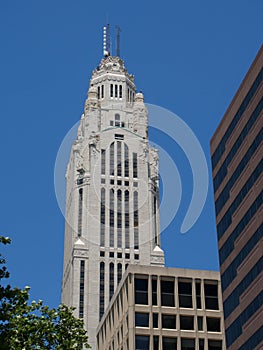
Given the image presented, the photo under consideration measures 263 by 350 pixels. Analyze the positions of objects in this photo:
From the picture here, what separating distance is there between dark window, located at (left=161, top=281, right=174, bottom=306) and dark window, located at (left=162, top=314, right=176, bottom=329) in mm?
1974

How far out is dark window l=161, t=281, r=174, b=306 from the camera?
104m

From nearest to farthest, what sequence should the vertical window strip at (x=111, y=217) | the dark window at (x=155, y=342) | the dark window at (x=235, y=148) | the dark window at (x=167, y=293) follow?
the dark window at (x=235, y=148) < the dark window at (x=155, y=342) < the dark window at (x=167, y=293) < the vertical window strip at (x=111, y=217)

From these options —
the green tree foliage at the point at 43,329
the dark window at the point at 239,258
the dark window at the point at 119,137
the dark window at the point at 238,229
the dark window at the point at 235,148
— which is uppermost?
the dark window at the point at 119,137

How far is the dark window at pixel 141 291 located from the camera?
104312 mm

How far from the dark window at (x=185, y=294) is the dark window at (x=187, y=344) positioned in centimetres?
494

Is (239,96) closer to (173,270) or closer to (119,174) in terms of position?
(173,270)

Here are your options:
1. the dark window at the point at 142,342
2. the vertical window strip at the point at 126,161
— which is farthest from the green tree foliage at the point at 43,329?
the vertical window strip at the point at 126,161

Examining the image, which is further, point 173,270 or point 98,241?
point 98,241

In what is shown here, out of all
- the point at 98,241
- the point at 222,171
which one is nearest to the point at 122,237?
the point at 98,241

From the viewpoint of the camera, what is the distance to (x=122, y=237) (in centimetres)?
17988

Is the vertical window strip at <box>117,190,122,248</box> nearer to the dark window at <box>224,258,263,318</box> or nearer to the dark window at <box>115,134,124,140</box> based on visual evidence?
the dark window at <box>115,134,124,140</box>

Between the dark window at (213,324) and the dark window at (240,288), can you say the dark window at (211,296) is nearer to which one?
the dark window at (213,324)

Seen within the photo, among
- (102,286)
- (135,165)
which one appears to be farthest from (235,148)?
(135,165)

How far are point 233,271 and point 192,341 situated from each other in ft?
71.6
